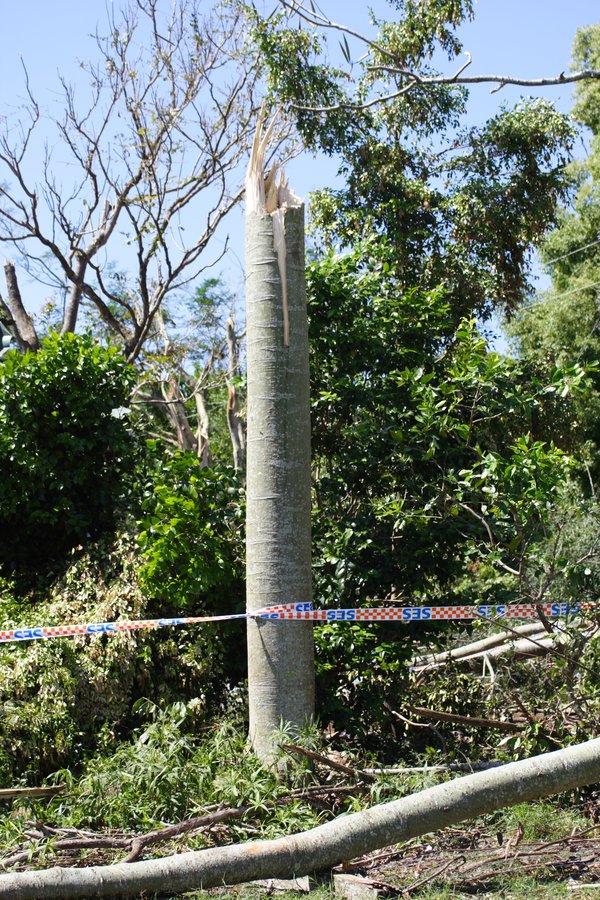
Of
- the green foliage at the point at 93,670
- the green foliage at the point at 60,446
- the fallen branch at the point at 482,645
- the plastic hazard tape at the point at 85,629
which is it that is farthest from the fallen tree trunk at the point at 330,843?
the green foliage at the point at 60,446

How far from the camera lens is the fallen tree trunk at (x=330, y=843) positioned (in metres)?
3.88

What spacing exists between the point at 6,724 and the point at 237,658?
1.65 m

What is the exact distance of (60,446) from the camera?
7.43 metres

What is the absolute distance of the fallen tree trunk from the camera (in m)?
3.88

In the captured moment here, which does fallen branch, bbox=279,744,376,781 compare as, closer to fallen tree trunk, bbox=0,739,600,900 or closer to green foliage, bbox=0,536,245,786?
fallen tree trunk, bbox=0,739,600,900

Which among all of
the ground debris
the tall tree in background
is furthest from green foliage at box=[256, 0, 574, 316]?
the ground debris

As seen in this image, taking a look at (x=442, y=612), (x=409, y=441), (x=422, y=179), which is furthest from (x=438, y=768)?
(x=422, y=179)

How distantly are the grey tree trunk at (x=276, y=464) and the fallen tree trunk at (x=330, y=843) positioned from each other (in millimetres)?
1180

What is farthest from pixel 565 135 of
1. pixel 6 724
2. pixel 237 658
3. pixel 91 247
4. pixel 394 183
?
pixel 6 724

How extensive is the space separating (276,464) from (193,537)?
119cm

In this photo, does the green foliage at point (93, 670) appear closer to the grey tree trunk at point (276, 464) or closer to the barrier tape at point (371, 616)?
the barrier tape at point (371, 616)

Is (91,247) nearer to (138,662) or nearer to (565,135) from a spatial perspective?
(565,135)

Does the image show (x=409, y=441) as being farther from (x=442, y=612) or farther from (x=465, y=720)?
(x=465, y=720)

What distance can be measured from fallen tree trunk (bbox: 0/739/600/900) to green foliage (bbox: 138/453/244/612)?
7.86 feet
